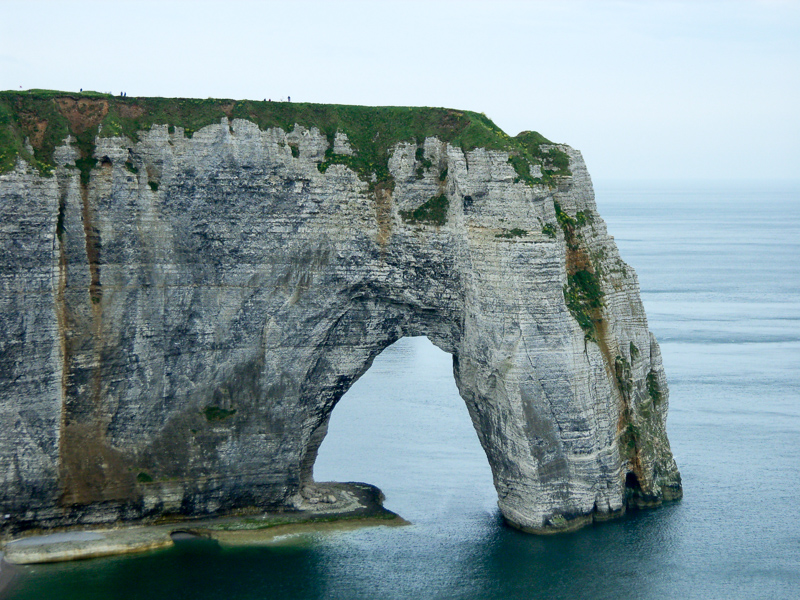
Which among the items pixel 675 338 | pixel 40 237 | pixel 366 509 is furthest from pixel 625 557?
pixel 675 338

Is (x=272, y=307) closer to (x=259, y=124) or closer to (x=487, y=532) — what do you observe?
(x=259, y=124)

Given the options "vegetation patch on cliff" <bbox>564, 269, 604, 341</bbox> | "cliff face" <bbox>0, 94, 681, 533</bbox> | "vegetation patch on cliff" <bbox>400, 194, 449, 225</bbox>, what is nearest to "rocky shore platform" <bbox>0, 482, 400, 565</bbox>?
"cliff face" <bbox>0, 94, 681, 533</bbox>

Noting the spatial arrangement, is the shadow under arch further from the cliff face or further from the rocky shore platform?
the cliff face

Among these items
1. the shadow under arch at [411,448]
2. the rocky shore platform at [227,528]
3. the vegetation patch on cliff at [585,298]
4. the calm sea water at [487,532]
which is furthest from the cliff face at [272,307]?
the shadow under arch at [411,448]

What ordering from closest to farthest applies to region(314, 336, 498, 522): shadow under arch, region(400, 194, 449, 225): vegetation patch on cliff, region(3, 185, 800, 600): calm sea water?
region(3, 185, 800, 600): calm sea water
region(400, 194, 449, 225): vegetation patch on cliff
region(314, 336, 498, 522): shadow under arch

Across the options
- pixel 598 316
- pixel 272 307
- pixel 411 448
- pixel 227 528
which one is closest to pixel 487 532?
pixel 411 448

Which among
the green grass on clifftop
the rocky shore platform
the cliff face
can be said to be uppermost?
the green grass on clifftop

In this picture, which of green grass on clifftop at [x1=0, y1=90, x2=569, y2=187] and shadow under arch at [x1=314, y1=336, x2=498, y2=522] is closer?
green grass on clifftop at [x1=0, y1=90, x2=569, y2=187]

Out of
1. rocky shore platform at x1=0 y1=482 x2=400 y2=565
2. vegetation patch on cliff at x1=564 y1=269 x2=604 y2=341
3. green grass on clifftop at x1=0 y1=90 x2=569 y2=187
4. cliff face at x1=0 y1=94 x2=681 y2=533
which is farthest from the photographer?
vegetation patch on cliff at x1=564 y1=269 x2=604 y2=341
